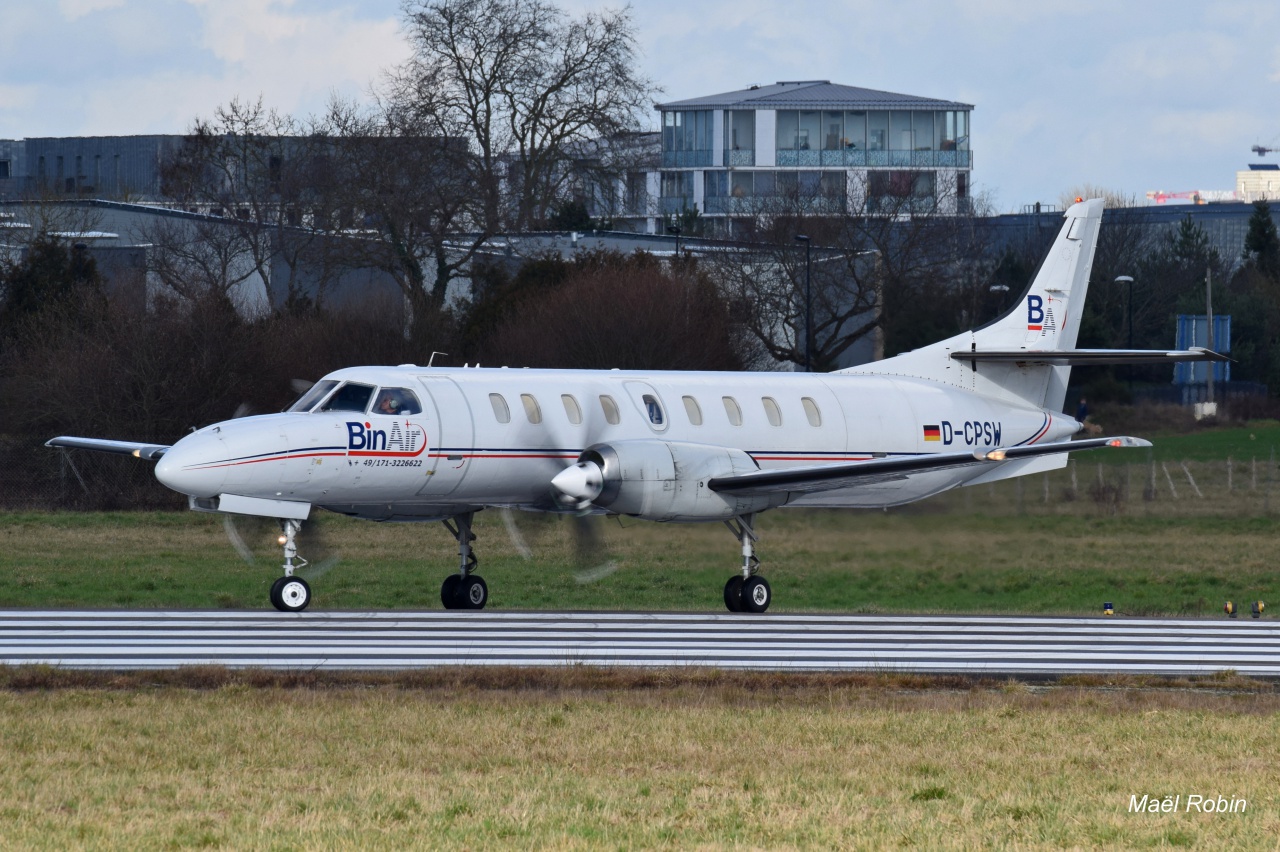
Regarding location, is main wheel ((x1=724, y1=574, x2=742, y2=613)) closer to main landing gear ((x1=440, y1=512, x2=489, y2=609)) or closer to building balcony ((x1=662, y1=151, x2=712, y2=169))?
main landing gear ((x1=440, y1=512, x2=489, y2=609))

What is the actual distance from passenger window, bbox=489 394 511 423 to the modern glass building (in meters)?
77.6

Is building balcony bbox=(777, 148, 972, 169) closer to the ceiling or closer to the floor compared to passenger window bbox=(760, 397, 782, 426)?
closer to the ceiling

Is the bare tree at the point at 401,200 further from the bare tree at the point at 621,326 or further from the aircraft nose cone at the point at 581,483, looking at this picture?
the aircraft nose cone at the point at 581,483

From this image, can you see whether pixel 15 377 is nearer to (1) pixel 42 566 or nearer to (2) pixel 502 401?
(1) pixel 42 566

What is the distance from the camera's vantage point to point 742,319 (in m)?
54.5

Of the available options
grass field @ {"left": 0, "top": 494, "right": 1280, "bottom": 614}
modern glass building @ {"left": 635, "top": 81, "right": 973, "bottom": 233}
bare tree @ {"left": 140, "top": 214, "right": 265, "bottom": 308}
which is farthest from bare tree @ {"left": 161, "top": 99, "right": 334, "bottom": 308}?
modern glass building @ {"left": 635, "top": 81, "right": 973, "bottom": 233}

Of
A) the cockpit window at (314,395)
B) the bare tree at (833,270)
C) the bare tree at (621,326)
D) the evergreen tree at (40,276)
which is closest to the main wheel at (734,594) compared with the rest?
the cockpit window at (314,395)

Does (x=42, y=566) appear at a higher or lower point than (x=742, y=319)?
lower

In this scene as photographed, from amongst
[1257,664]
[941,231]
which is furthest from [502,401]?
[941,231]

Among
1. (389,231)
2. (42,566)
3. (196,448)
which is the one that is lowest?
(42,566)

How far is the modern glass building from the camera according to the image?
342 ft

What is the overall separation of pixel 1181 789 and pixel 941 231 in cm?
5828

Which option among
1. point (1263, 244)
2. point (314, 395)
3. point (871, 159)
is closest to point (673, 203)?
point (871, 159)

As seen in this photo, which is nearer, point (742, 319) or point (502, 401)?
point (502, 401)
